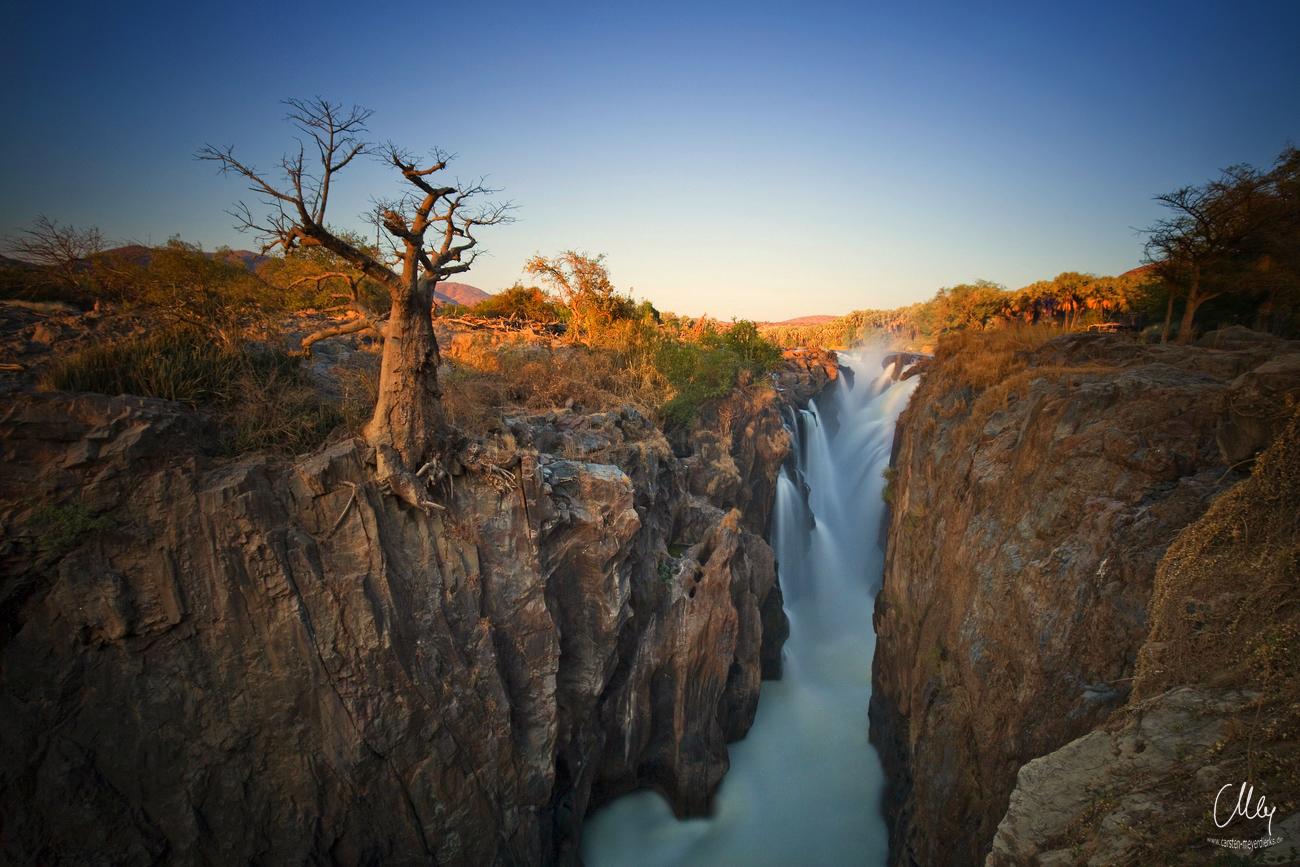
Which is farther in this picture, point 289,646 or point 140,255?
point 140,255

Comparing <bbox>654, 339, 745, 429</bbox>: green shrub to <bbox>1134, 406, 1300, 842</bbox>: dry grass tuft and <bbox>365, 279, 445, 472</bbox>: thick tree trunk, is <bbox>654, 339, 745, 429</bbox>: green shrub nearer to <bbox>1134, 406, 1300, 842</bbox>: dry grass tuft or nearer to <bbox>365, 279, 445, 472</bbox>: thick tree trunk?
<bbox>365, 279, 445, 472</bbox>: thick tree trunk

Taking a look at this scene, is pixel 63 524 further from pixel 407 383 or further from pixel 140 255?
pixel 140 255

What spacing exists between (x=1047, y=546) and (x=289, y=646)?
9.87m

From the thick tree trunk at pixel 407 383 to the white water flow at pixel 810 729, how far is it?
8453 millimetres

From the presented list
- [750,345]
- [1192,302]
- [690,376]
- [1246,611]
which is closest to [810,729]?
[690,376]

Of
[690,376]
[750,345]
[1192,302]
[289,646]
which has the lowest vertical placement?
[289,646]

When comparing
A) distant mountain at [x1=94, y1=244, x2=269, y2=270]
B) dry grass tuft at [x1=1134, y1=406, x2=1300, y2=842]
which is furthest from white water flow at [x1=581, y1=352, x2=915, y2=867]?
distant mountain at [x1=94, y1=244, x2=269, y2=270]

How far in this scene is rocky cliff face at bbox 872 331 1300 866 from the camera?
5.47m

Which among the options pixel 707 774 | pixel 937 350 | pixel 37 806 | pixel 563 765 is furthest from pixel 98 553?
pixel 937 350

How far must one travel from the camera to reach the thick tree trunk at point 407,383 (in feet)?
22.4

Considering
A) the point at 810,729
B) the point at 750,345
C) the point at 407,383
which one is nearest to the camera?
the point at 407,383

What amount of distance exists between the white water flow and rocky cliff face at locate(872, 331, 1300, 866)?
1.34 meters

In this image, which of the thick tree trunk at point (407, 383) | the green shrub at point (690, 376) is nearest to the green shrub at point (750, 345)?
the green shrub at point (690, 376)

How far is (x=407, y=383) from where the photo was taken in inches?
274
